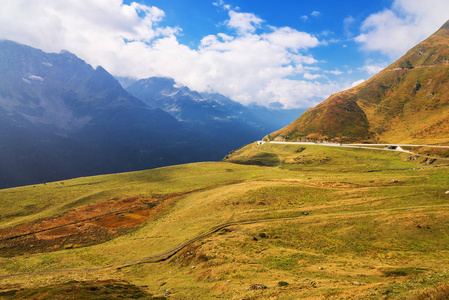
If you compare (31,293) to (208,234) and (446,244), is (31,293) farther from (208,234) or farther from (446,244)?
(446,244)

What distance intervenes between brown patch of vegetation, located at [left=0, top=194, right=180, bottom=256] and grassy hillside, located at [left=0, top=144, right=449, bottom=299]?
0.42 meters

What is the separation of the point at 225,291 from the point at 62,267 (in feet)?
139

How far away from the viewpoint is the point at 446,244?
130 ft

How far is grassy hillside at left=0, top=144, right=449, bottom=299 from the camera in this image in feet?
99.7

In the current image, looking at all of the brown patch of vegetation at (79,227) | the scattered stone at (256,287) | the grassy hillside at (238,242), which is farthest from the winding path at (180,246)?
the scattered stone at (256,287)

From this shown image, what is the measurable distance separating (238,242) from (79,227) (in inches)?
2301

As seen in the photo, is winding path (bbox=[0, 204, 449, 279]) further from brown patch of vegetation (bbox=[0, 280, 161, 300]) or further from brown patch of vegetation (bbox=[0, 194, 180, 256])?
brown patch of vegetation (bbox=[0, 194, 180, 256])

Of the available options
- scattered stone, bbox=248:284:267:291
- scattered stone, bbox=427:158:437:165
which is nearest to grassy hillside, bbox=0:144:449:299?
scattered stone, bbox=248:284:267:291

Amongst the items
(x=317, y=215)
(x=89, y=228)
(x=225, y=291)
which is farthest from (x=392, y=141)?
(x=89, y=228)

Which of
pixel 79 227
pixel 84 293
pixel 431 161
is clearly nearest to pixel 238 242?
pixel 84 293

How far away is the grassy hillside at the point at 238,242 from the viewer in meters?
30.4

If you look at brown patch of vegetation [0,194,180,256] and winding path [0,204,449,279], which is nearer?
winding path [0,204,449,279]

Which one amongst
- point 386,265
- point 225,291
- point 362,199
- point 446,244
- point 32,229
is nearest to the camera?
point 225,291

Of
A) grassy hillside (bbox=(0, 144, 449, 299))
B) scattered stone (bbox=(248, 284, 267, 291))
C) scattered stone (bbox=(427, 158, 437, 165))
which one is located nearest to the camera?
scattered stone (bbox=(248, 284, 267, 291))
